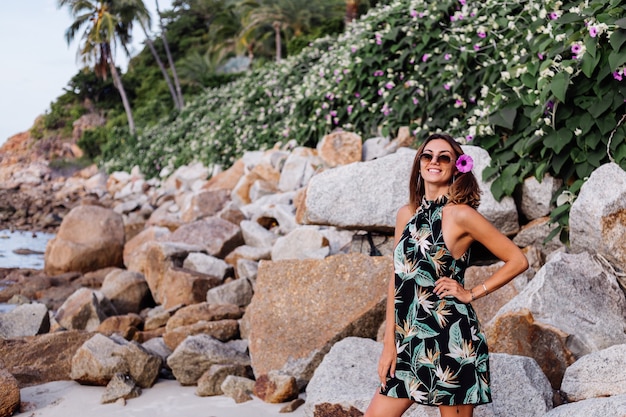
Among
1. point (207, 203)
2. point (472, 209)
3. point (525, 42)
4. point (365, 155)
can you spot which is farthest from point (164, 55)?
point (472, 209)

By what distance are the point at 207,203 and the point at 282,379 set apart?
24.2 feet

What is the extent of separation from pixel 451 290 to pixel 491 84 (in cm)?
445

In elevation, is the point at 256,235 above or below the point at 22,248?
above

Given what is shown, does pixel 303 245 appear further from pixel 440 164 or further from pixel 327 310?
pixel 440 164

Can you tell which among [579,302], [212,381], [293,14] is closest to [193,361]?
[212,381]

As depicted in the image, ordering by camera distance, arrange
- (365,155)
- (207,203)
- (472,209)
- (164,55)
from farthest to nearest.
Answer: (164,55) < (207,203) < (365,155) < (472,209)

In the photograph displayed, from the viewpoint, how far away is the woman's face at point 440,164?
258 centimetres

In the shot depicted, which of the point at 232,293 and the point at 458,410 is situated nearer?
the point at 458,410

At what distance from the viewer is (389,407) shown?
8.14ft

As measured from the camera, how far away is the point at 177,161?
17.1 metres

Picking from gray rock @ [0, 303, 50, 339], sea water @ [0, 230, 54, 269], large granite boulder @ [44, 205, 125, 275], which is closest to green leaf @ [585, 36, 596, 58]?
gray rock @ [0, 303, 50, 339]

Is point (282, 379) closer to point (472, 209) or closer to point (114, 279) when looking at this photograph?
point (472, 209)

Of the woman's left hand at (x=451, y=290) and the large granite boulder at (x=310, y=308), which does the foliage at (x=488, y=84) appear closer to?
the large granite boulder at (x=310, y=308)

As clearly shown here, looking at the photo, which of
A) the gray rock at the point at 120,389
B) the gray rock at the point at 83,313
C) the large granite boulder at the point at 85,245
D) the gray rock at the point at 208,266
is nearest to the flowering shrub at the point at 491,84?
the gray rock at the point at 208,266
